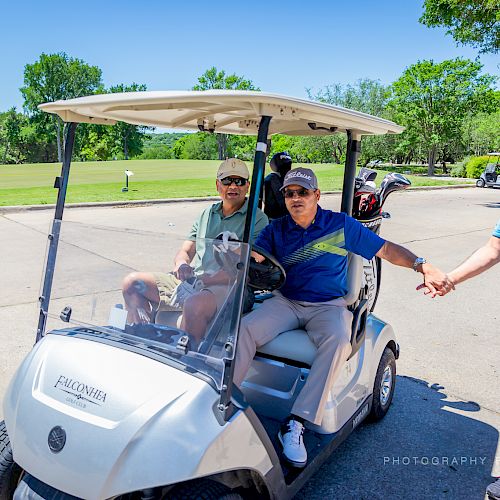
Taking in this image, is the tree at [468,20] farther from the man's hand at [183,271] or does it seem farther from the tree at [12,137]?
the tree at [12,137]

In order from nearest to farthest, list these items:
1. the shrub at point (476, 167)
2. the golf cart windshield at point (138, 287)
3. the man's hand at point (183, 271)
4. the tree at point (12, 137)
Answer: the golf cart windshield at point (138, 287)
the man's hand at point (183, 271)
the shrub at point (476, 167)
the tree at point (12, 137)

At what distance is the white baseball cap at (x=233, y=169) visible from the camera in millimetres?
3057

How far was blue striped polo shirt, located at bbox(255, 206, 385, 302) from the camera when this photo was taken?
2783 millimetres

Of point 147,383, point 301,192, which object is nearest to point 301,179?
point 301,192

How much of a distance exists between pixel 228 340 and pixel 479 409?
7.47 feet

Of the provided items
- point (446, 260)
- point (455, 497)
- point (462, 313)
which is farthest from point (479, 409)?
point (446, 260)

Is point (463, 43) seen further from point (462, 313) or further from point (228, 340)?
point (228, 340)

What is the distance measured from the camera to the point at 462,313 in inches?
219

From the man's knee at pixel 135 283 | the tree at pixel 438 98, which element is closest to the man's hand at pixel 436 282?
the man's knee at pixel 135 283

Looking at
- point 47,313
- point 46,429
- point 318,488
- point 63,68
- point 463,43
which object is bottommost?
point 318,488

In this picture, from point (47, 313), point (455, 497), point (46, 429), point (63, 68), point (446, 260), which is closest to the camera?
point (46, 429)

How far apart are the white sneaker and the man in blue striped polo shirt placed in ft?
1.27

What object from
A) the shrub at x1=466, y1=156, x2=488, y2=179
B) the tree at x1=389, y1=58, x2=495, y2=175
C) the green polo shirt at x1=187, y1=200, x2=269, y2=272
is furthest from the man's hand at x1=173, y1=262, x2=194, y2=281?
the tree at x1=389, y1=58, x2=495, y2=175

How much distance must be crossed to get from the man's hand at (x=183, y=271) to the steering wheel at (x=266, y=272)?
31 cm
